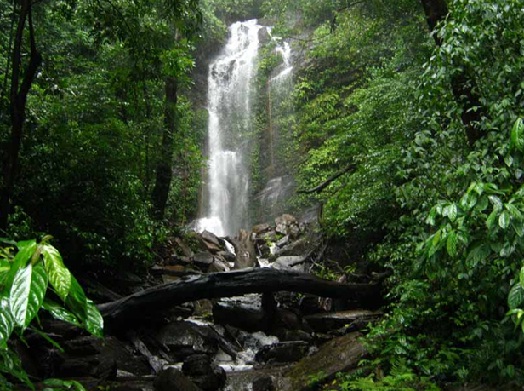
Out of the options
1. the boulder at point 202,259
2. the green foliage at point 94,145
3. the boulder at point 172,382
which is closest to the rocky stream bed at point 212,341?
the boulder at point 172,382

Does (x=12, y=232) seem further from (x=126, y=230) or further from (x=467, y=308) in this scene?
(x=467, y=308)

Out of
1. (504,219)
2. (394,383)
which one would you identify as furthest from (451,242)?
(394,383)

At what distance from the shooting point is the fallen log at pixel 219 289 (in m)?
8.23

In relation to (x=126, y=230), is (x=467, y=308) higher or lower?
lower

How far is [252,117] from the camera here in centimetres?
2827

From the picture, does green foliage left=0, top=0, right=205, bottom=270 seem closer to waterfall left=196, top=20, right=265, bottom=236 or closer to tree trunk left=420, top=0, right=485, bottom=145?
tree trunk left=420, top=0, right=485, bottom=145

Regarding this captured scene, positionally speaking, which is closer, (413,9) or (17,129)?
(17,129)

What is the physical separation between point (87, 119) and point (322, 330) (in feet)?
22.9

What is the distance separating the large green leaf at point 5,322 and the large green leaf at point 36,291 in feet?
0.26

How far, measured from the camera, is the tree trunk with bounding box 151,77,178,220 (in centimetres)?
1362

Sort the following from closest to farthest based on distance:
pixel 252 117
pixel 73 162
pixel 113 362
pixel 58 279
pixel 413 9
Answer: pixel 58 279 < pixel 113 362 < pixel 73 162 < pixel 413 9 < pixel 252 117

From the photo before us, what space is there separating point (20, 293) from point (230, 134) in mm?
27604

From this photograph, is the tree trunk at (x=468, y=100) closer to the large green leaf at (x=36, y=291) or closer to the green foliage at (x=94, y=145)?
the green foliage at (x=94, y=145)

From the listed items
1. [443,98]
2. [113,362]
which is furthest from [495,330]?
[113,362]
